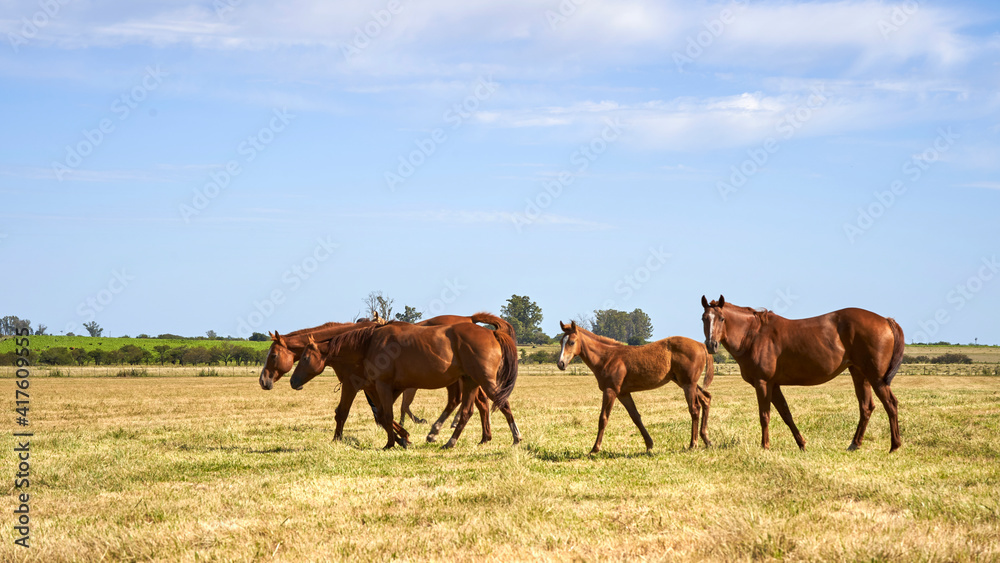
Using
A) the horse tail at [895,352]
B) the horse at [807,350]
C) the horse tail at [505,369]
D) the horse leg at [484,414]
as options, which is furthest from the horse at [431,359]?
the horse tail at [895,352]

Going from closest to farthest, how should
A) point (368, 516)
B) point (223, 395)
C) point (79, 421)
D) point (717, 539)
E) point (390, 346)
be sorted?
point (717, 539)
point (368, 516)
point (390, 346)
point (79, 421)
point (223, 395)

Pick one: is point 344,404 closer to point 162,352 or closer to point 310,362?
point 310,362

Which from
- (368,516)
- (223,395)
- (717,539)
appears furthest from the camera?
(223,395)

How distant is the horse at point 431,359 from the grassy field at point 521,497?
0.92 metres

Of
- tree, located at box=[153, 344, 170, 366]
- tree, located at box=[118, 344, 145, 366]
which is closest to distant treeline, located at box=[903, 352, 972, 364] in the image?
tree, located at box=[153, 344, 170, 366]

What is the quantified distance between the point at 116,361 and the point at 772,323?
64779 millimetres

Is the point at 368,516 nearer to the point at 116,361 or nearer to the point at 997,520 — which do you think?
the point at 997,520

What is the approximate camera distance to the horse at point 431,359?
11898 millimetres

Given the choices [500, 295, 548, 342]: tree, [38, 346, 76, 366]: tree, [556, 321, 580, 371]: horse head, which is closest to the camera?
[556, 321, 580, 371]: horse head

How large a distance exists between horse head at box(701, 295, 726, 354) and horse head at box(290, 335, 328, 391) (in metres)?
5.89

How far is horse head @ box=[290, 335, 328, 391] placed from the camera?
41.3ft

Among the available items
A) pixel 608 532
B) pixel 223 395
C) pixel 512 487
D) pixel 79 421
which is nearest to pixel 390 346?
pixel 512 487

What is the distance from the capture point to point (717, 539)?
5.57m

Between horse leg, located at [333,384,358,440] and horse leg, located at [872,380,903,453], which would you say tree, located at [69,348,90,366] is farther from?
horse leg, located at [872,380,903,453]
